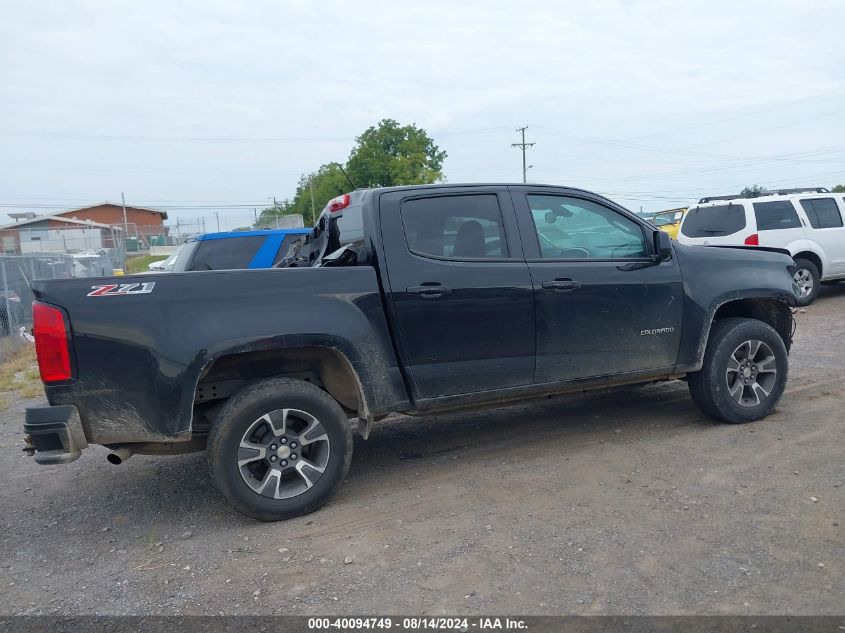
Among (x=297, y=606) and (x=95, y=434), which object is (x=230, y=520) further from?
(x=297, y=606)

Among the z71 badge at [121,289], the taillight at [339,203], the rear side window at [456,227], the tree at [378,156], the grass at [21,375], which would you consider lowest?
the grass at [21,375]

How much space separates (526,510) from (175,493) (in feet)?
7.85

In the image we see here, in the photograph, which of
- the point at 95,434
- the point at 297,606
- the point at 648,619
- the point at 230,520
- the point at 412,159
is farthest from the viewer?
the point at 412,159

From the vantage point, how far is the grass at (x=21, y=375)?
8.69 m

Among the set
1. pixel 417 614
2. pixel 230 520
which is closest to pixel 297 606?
pixel 417 614

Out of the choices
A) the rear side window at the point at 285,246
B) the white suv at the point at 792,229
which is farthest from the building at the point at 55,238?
the white suv at the point at 792,229

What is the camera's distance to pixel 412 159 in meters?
58.1

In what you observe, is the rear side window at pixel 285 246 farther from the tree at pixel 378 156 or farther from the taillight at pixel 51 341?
the tree at pixel 378 156

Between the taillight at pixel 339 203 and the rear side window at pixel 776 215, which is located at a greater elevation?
the taillight at pixel 339 203

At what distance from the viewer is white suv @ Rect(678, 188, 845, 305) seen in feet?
38.9

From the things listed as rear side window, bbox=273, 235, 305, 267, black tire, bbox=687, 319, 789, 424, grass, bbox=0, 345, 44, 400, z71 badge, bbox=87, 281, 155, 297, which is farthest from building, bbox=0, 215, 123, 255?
black tire, bbox=687, 319, 789, 424

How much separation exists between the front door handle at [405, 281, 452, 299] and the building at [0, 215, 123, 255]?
25513 millimetres

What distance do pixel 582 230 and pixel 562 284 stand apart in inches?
21.7

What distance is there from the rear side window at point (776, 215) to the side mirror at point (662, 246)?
753cm
